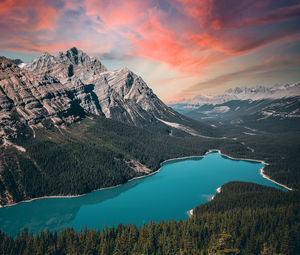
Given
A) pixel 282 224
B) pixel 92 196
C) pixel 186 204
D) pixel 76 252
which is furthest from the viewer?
pixel 92 196

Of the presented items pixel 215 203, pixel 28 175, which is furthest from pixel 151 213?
pixel 28 175

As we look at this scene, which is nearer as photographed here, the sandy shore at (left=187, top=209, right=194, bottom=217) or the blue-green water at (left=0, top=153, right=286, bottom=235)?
the blue-green water at (left=0, top=153, right=286, bottom=235)

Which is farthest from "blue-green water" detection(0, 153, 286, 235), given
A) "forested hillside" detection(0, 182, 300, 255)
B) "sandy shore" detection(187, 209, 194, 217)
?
"forested hillside" detection(0, 182, 300, 255)

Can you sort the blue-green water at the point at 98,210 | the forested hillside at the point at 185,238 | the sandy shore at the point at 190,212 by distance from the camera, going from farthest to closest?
the sandy shore at the point at 190,212 < the blue-green water at the point at 98,210 < the forested hillside at the point at 185,238

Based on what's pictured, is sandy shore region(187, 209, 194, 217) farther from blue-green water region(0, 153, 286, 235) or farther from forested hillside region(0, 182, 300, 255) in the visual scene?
forested hillside region(0, 182, 300, 255)

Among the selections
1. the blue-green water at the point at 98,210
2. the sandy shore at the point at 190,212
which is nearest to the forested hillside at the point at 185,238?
the sandy shore at the point at 190,212

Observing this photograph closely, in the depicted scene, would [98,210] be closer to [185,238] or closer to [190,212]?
[190,212]

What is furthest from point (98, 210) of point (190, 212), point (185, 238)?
point (185, 238)

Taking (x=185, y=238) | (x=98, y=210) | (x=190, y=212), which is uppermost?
(x=185, y=238)

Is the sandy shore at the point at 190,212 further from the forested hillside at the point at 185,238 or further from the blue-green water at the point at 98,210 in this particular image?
the forested hillside at the point at 185,238

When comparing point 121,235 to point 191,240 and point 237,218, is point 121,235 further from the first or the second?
point 237,218

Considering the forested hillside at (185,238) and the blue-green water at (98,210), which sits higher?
the forested hillside at (185,238)
